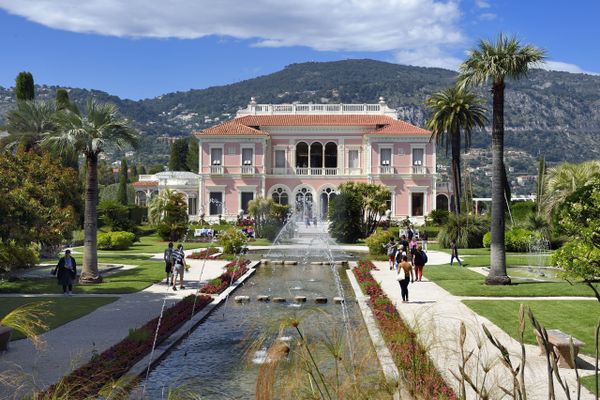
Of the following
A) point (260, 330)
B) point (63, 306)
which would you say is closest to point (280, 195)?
point (63, 306)

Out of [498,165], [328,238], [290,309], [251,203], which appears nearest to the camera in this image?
[290,309]

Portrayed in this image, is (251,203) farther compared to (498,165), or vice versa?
(251,203)

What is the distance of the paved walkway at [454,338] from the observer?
606 centimetres

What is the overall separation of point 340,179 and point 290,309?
137ft

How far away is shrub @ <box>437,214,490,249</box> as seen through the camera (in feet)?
116

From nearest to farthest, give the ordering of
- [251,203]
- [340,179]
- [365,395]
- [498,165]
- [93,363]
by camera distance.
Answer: [365,395] < [93,363] < [498,165] < [251,203] < [340,179]

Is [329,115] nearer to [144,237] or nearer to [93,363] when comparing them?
[144,237]

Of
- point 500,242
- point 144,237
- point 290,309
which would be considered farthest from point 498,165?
point 144,237

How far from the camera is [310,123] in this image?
187 ft

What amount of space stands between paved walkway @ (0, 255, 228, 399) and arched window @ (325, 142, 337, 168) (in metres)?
40.9

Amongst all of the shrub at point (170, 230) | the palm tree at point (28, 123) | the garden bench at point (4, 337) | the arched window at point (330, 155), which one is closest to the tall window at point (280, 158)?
the arched window at point (330, 155)

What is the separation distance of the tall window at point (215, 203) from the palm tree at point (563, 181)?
92.7 ft

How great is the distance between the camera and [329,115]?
6000cm

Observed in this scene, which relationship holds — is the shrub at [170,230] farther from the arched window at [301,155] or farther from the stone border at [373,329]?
the stone border at [373,329]
